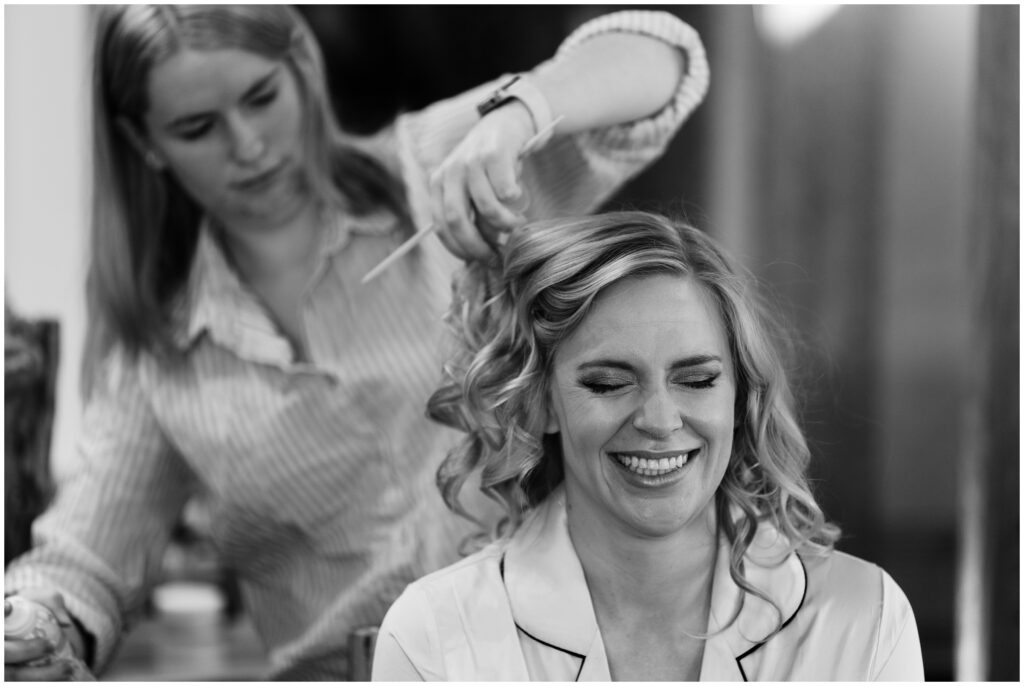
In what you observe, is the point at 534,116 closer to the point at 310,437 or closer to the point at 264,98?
the point at 264,98

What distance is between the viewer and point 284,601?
5.42 ft

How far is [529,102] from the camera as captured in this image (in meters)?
1.31

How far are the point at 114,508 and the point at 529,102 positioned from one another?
830 millimetres

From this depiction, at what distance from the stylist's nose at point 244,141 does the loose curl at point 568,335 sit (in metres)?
0.39

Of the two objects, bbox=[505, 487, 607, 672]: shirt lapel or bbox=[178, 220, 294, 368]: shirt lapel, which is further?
bbox=[178, 220, 294, 368]: shirt lapel

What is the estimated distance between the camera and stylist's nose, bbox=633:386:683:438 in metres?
1.11

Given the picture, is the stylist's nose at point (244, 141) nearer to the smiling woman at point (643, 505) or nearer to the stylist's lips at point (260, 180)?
the stylist's lips at point (260, 180)

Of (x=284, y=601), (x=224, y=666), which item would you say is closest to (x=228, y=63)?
(x=284, y=601)

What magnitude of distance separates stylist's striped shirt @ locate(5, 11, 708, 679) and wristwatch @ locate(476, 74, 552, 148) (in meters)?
0.18

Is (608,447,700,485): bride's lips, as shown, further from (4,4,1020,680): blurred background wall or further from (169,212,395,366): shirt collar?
(169,212,395,366): shirt collar

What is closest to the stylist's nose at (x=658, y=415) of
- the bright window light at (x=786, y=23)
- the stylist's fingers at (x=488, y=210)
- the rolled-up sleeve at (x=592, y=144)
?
the stylist's fingers at (x=488, y=210)

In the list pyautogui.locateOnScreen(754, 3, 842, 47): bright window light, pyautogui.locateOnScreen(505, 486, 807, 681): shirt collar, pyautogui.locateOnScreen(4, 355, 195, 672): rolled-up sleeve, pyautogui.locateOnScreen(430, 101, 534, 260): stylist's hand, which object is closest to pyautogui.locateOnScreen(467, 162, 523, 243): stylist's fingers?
pyautogui.locateOnScreen(430, 101, 534, 260): stylist's hand

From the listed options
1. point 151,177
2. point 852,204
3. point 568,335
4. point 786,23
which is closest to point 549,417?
point 568,335

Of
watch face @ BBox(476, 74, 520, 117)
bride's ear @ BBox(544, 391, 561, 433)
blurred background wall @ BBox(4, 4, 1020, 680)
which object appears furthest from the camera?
blurred background wall @ BBox(4, 4, 1020, 680)
